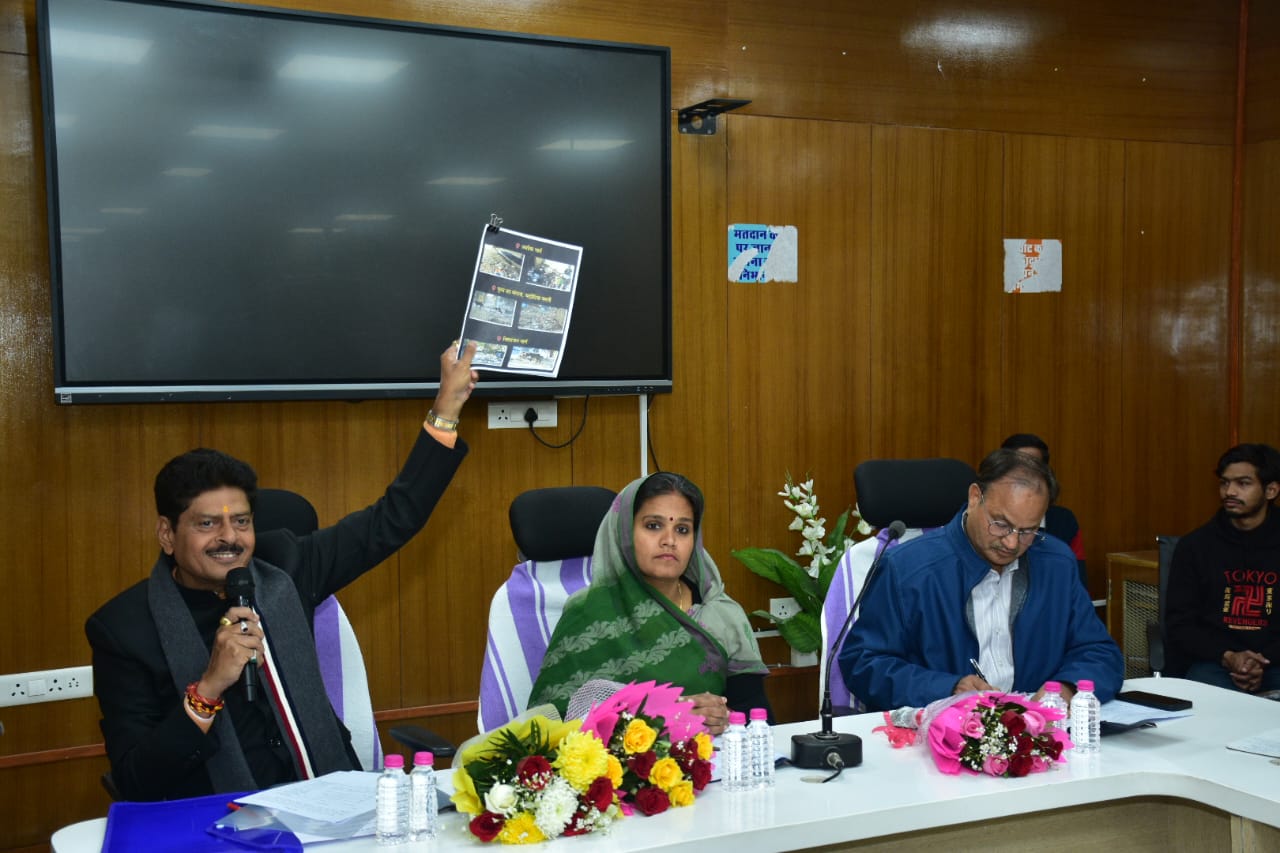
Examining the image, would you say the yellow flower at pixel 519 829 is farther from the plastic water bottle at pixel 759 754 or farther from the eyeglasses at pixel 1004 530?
the eyeglasses at pixel 1004 530

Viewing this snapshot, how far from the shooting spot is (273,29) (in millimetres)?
3896

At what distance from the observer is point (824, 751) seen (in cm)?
230

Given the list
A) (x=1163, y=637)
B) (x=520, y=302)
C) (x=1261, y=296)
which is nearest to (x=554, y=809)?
(x=520, y=302)

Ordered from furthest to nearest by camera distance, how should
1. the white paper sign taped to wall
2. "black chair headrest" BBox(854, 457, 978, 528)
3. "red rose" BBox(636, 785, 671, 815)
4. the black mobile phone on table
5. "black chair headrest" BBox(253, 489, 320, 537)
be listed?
the white paper sign taped to wall → "black chair headrest" BBox(854, 457, 978, 528) → "black chair headrest" BBox(253, 489, 320, 537) → the black mobile phone on table → "red rose" BBox(636, 785, 671, 815)

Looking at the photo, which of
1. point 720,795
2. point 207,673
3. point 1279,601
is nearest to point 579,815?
point 720,795

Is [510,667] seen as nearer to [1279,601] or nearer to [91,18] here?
[91,18]

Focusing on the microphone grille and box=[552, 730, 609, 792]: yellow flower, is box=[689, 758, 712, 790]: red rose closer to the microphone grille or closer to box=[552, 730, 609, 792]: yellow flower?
box=[552, 730, 609, 792]: yellow flower

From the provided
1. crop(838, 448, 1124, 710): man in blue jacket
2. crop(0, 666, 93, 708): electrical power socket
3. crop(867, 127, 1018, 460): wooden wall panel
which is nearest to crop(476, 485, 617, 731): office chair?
crop(838, 448, 1124, 710): man in blue jacket

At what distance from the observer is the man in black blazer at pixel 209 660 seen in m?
2.28

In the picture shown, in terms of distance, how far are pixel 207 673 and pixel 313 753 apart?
1.09 ft

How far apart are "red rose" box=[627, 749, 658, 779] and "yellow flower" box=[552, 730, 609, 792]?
9 cm

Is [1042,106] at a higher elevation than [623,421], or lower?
higher

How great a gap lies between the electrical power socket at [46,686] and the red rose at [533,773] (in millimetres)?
2433

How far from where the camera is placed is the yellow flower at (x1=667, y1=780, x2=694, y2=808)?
6.82ft
